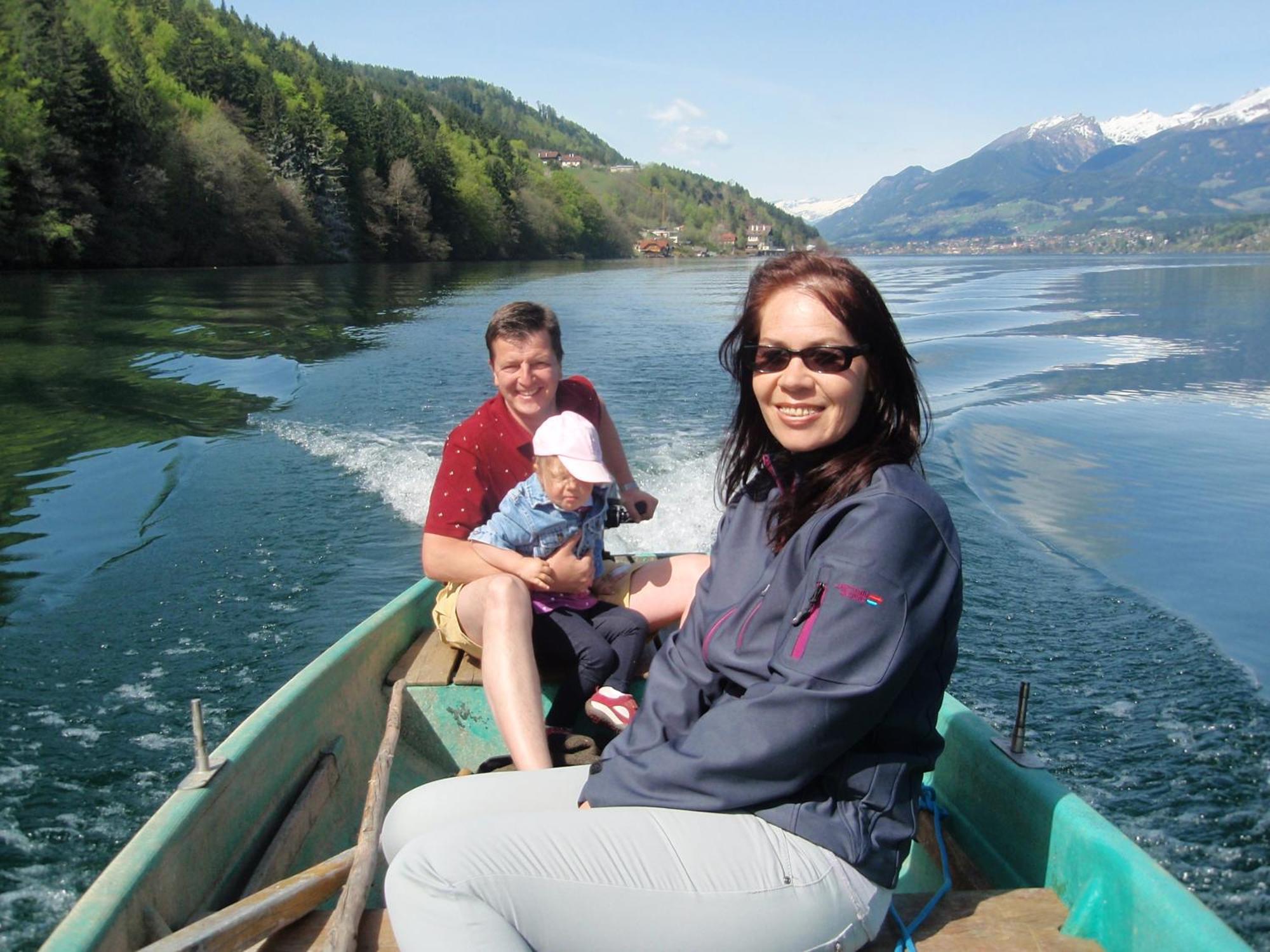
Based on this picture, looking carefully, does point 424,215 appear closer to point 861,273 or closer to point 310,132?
point 310,132

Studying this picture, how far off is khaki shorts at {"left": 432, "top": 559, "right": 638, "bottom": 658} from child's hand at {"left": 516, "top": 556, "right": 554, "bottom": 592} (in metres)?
0.34

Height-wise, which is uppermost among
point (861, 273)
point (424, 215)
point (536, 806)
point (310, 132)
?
point (310, 132)

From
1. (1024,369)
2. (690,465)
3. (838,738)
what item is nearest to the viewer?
(838,738)

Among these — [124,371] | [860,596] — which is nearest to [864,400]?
[860,596]

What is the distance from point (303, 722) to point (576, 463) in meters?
1.17

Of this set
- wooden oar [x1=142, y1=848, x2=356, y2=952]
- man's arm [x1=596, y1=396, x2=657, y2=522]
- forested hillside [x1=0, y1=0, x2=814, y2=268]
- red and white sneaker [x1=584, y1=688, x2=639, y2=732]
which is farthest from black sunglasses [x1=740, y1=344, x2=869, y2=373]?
forested hillside [x1=0, y1=0, x2=814, y2=268]

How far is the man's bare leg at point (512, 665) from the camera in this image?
2.73 meters

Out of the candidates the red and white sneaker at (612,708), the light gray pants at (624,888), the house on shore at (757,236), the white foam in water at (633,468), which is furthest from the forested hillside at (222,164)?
the house on shore at (757,236)

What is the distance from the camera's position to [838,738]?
5.39ft

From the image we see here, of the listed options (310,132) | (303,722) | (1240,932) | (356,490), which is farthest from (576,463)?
(310,132)

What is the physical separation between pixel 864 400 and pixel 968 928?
3.76ft

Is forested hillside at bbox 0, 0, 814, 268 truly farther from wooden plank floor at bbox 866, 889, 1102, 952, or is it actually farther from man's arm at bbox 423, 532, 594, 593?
wooden plank floor at bbox 866, 889, 1102, 952

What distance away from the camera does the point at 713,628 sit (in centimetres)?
196

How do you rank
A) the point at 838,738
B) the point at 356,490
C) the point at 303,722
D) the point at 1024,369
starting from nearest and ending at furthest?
the point at 838,738, the point at 303,722, the point at 356,490, the point at 1024,369
